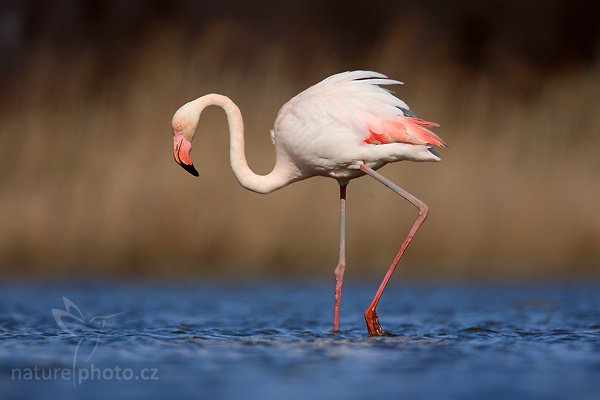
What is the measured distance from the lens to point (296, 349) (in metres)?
8.38

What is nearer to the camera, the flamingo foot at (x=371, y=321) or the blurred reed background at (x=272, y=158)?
the flamingo foot at (x=371, y=321)

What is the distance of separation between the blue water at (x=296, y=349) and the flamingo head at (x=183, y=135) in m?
1.30

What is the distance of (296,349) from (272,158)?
335 inches

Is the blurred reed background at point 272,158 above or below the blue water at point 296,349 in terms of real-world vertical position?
above

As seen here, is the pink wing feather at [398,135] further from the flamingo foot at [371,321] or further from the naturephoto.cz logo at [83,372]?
the naturephoto.cz logo at [83,372]

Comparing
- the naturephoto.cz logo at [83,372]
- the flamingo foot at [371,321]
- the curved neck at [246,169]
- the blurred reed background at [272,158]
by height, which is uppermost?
the blurred reed background at [272,158]

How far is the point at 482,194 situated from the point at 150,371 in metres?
10.6

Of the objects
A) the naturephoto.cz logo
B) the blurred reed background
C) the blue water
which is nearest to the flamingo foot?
the blue water

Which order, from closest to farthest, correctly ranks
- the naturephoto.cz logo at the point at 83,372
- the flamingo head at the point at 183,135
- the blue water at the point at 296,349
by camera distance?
the blue water at the point at 296,349 → the naturephoto.cz logo at the point at 83,372 → the flamingo head at the point at 183,135

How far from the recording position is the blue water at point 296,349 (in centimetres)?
678

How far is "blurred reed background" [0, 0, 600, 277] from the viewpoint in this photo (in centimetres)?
1725

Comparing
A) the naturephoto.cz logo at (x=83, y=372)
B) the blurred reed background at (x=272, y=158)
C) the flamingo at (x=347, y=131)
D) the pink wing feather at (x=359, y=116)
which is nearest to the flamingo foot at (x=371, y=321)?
the flamingo at (x=347, y=131)

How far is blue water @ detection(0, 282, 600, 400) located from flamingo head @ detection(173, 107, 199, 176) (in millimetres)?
1305

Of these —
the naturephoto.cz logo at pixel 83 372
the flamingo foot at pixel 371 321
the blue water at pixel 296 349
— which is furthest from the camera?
the flamingo foot at pixel 371 321
